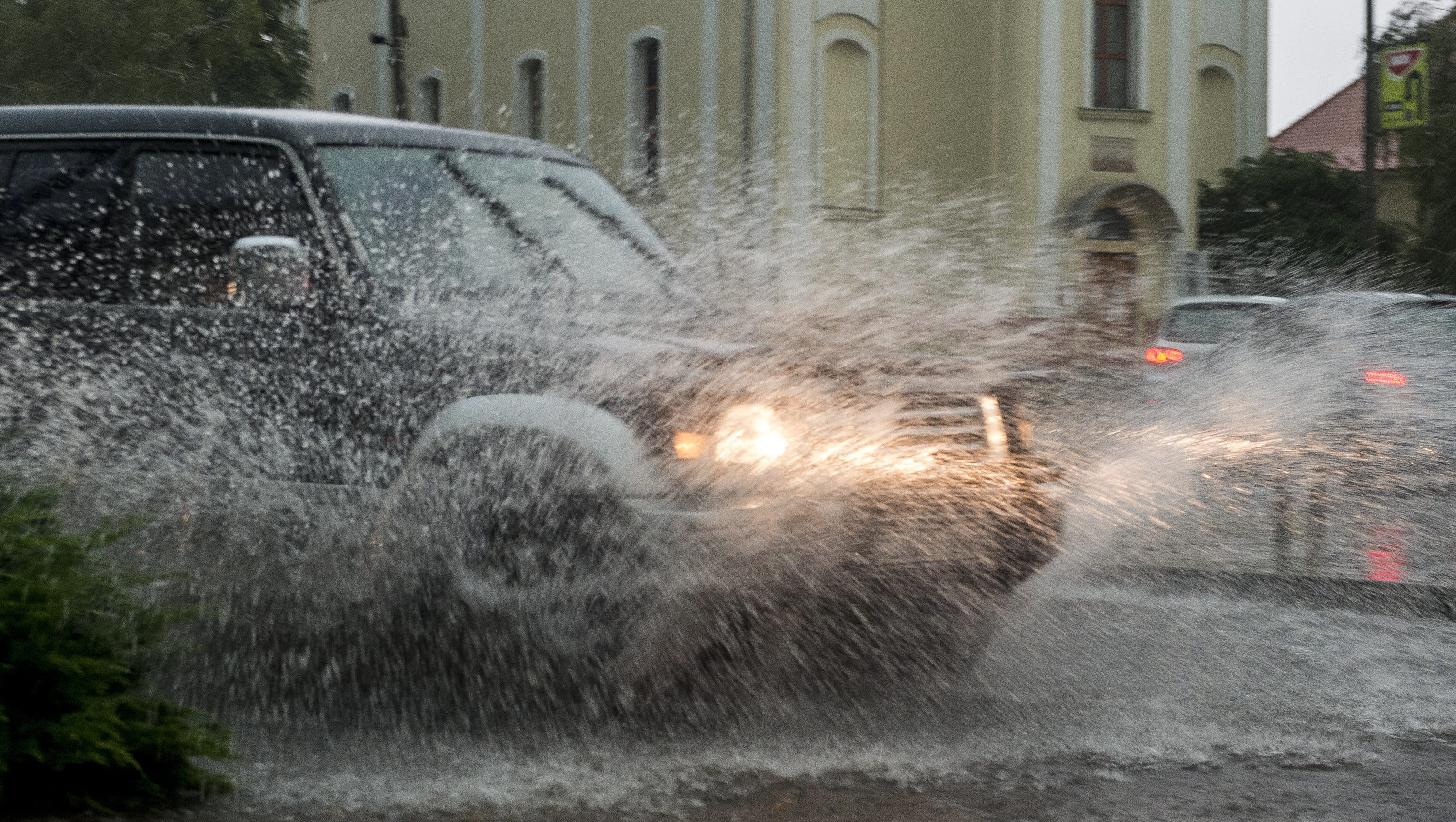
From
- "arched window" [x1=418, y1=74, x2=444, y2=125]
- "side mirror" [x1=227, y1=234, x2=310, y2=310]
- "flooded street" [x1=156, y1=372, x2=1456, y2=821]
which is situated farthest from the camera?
"arched window" [x1=418, y1=74, x2=444, y2=125]

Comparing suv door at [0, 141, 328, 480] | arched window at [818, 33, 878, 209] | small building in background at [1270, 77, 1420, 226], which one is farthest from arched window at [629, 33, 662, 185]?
suv door at [0, 141, 328, 480]

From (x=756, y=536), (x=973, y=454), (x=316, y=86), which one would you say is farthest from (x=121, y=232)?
(x=316, y=86)

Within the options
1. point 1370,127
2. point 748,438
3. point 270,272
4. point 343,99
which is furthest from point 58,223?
point 343,99

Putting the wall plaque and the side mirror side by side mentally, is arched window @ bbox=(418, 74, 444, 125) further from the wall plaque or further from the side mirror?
the side mirror

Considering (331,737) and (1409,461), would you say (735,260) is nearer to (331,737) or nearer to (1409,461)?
(331,737)

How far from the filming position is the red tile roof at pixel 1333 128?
49531mm

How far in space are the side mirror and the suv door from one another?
6 cm

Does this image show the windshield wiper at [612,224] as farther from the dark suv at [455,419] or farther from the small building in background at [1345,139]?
the small building in background at [1345,139]

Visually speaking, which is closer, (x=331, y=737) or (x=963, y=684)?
(x=331, y=737)

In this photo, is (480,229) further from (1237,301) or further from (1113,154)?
(1113,154)

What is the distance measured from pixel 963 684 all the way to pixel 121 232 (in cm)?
339

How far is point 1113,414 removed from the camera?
13055mm

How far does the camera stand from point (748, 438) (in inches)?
175

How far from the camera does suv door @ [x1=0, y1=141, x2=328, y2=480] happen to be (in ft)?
16.1
